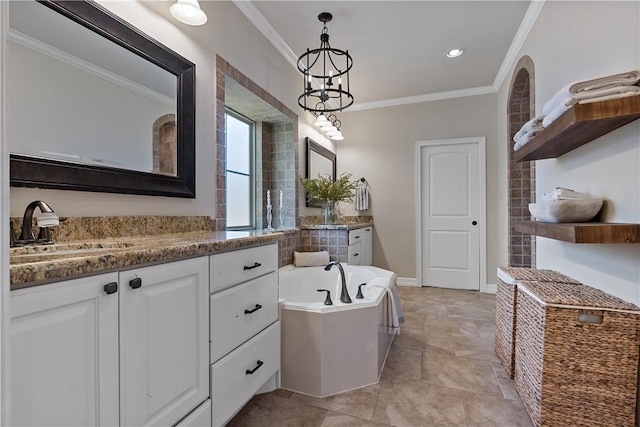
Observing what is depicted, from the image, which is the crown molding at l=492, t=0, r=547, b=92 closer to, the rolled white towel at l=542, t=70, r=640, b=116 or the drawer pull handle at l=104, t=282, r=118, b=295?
the rolled white towel at l=542, t=70, r=640, b=116

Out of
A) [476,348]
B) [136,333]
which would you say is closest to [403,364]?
[476,348]

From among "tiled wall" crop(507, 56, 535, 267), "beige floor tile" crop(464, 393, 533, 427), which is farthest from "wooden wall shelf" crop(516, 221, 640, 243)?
"tiled wall" crop(507, 56, 535, 267)

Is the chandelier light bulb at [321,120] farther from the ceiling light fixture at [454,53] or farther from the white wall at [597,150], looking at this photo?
the white wall at [597,150]

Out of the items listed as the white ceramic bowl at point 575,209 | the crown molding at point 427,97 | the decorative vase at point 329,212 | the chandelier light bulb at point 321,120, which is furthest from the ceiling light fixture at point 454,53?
the white ceramic bowl at point 575,209

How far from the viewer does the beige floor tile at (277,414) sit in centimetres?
150

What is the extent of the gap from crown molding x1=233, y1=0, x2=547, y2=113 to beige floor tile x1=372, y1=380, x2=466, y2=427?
2.78 metres

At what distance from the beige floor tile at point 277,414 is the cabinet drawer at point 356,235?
1813 mm

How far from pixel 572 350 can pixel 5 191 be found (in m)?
1.90

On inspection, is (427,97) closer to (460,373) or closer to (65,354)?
(460,373)

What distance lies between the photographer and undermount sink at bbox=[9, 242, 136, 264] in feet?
2.54

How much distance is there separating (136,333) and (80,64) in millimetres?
1096

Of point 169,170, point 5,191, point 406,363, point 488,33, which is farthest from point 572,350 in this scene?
point 488,33

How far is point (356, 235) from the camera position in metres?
3.51

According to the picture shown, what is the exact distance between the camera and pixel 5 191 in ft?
1.59
